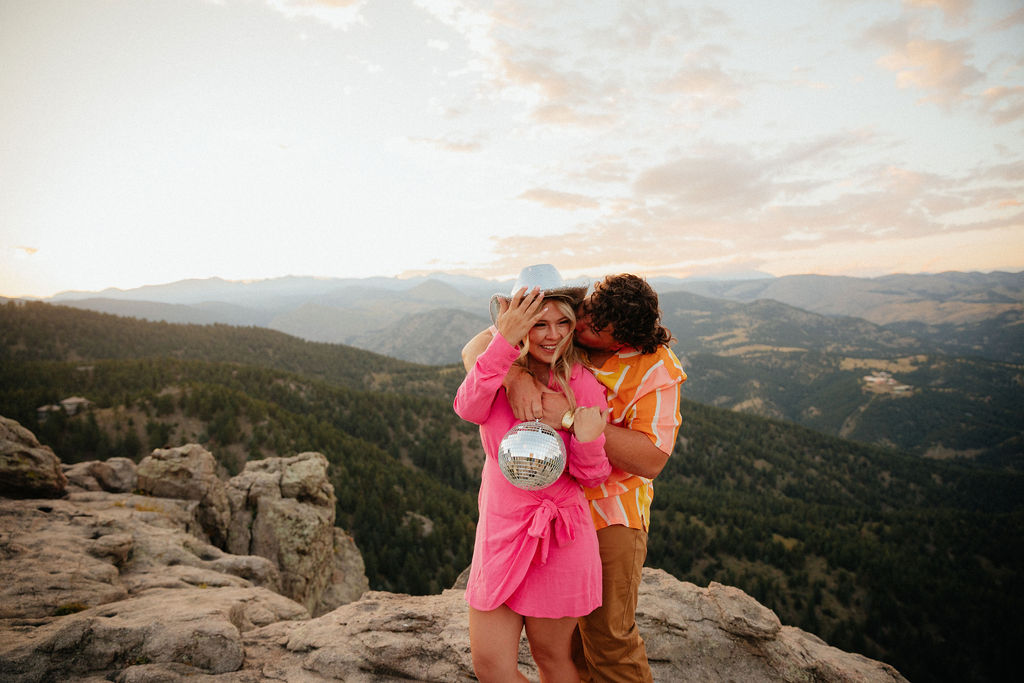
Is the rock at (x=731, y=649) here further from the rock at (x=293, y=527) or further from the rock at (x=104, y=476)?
the rock at (x=104, y=476)

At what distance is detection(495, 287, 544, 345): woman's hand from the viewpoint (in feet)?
8.73

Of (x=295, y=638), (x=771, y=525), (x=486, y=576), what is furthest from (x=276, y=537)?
(x=771, y=525)

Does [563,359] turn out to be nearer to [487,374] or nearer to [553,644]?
[487,374]

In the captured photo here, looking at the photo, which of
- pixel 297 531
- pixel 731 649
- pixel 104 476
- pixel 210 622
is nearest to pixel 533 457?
pixel 731 649

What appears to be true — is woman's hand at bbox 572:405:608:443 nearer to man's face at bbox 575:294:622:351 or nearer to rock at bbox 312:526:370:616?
man's face at bbox 575:294:622:351

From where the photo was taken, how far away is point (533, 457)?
257 centimetres

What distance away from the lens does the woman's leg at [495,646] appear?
2818 millimetres

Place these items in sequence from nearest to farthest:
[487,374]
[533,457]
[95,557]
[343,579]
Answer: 1. [533,457]
2. [487,374]
3. [95,557]
4. [343,579]

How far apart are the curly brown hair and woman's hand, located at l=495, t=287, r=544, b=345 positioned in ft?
1.66

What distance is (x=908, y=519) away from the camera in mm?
59969

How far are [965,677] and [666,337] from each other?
192ft

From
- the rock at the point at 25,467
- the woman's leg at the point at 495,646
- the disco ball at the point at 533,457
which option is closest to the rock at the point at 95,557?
the rock at the point at 25,467

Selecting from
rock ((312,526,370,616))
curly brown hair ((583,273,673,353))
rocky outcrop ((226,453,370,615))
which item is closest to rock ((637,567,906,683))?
curly brown hair ((583,273,673,353))

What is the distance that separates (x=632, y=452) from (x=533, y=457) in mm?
742
